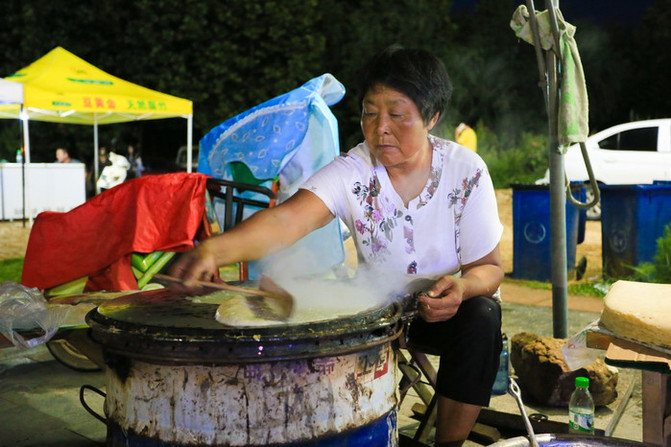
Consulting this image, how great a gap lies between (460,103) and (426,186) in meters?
22.9

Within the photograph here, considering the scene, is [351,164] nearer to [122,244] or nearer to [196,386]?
[196,386]

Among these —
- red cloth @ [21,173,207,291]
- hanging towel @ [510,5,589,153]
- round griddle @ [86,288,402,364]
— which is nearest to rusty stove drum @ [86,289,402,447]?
round griddle @ [86,288,402,364]

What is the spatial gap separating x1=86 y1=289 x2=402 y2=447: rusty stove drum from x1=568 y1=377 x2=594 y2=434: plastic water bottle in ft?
3.55

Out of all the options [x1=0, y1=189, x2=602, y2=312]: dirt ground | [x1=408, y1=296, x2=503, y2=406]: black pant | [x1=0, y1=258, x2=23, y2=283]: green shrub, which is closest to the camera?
[x1=408, y1=296, x2=503, y2=406]: black pant

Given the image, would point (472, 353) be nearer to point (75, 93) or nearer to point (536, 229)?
point (536, 229)

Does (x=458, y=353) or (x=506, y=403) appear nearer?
(x=458, y=353)

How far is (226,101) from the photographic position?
74.3ft

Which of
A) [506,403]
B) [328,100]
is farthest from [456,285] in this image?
[328,100]

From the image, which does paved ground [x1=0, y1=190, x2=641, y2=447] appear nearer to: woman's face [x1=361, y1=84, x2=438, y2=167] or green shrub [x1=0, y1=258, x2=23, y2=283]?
woman's face [x1=361, y1=84, x2=438, y2=167]

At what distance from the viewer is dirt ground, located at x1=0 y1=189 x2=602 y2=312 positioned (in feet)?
20.0

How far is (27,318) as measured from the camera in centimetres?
283

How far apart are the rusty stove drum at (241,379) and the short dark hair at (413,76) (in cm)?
87

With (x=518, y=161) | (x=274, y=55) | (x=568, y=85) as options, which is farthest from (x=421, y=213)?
(x=274, y=55)

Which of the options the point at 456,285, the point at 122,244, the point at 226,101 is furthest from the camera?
the point at 226,101
